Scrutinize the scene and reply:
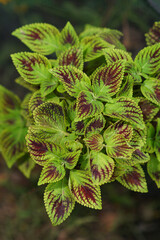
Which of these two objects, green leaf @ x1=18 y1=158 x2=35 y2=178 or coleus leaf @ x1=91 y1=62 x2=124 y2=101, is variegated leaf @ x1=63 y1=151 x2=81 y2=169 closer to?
coleus leaf @ x1=91 y1=62 x2=124 y2=101

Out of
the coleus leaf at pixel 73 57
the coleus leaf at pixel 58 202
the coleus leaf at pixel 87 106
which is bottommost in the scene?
the coleus leaf at pixel 58 202

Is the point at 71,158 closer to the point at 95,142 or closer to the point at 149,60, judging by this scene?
the point at 95,142

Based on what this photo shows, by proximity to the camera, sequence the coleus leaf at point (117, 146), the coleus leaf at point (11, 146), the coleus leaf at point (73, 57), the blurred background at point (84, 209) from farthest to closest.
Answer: the blurred background at point (84, 209) → the coleus leaf at point (11, 146) → the coleus leaf at point (73, 57) → the coleus leaf at point (117, 146)

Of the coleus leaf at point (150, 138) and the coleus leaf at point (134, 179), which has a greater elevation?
the coleus leaf at point (150, 138)

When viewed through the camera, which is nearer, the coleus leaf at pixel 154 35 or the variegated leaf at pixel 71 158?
the variegated leaf at pixel 71 158

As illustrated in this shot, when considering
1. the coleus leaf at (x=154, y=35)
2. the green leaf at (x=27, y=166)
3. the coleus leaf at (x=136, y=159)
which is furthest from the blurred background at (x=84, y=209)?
the coleus leaf at (x=136, y=159)

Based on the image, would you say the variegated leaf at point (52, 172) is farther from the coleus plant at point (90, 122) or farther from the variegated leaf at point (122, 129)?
the variegated leaf at point (122, 129)

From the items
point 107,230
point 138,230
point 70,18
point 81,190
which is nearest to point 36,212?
point 107,230

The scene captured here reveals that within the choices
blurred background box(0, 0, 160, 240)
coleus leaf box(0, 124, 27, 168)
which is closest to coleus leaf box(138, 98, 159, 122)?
coleus leaf box(0, 124, 27, 168)
